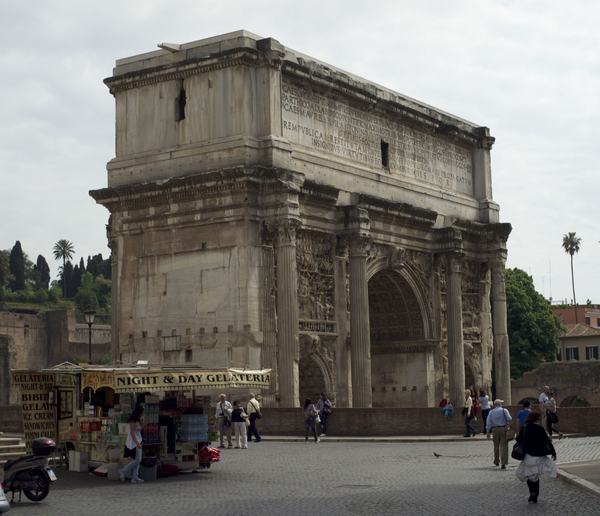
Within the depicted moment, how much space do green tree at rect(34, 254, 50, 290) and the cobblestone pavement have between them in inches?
6086

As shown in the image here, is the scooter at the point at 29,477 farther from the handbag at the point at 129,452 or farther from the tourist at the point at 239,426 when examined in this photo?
the tourist at the point at 239,426

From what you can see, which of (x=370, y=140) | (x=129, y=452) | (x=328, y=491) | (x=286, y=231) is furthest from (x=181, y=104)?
→ (x=328, y=491)

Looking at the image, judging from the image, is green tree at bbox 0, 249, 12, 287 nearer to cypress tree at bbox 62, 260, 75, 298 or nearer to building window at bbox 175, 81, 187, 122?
cypress tree at bbox 62, 260, 75, 298

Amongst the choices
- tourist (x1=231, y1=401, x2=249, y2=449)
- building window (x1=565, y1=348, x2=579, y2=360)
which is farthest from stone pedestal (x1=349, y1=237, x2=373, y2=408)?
building window (x1=565, y1=348, x2=579, y2=360)

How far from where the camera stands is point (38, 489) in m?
19.3

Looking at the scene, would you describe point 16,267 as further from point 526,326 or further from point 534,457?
point 534,457

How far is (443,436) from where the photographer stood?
3606cm

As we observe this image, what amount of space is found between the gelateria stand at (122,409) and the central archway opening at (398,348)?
77.8 ft

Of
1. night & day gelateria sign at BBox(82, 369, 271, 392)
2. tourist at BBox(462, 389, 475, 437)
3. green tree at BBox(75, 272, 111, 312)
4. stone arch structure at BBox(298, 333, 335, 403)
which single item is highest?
green tree at BBox(75, 272, 111, 312)

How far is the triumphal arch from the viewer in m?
39.5

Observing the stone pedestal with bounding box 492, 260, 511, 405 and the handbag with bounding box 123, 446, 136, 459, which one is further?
the stone pedestal with bounding box 492, 260, 511, 405

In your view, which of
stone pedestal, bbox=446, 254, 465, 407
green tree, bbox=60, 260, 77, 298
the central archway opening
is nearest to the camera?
stone pedestal, bbox=446, 254, 465, 407

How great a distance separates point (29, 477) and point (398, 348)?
30.9 meters

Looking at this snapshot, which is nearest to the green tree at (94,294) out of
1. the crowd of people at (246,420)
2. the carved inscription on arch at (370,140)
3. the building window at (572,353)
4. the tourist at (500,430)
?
the building window at (572,353)
